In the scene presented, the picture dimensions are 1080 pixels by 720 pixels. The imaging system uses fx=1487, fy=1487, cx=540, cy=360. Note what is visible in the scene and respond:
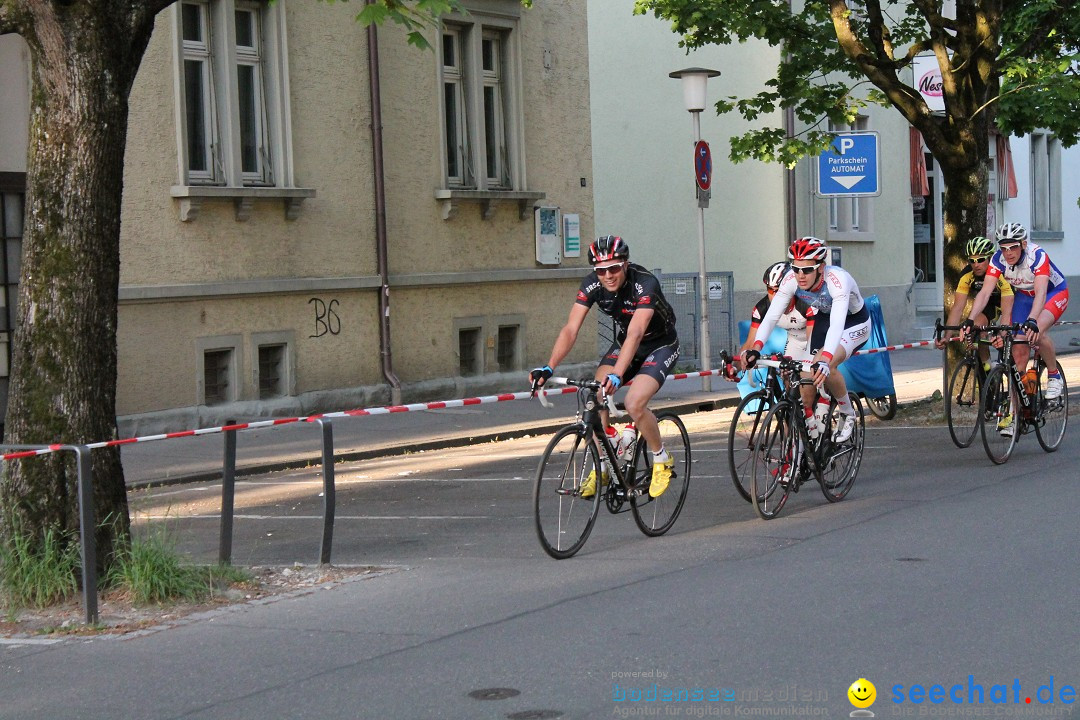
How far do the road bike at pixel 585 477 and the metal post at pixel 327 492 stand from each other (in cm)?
114

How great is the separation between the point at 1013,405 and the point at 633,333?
15.3 feet

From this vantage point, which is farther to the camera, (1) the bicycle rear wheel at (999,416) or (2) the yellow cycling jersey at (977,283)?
(2) the yellow cycling jersey at (977,283)

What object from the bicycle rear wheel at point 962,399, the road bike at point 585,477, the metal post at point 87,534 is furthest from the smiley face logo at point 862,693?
the bicycle rear wheel at point 962,399

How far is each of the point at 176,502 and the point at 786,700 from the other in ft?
25.5

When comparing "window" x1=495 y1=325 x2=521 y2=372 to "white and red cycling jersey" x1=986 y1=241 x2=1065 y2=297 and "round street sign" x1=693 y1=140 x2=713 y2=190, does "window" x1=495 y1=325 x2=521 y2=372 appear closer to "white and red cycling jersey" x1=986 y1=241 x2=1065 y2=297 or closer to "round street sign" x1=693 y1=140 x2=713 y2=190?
"round street sign" x1=693 y1=140 x2=713 y2=190

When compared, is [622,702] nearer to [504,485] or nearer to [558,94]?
[504,485]

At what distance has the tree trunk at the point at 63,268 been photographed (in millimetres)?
7504

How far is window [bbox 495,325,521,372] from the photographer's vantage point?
69.3ft

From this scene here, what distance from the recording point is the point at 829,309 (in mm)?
10281

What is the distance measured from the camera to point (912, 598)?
22.9 ft

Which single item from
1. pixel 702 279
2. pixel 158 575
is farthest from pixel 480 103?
pixel 158 575

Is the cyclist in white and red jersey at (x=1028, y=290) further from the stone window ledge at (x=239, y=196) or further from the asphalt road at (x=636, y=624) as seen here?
the stone window ledge at (x=239, y=196)

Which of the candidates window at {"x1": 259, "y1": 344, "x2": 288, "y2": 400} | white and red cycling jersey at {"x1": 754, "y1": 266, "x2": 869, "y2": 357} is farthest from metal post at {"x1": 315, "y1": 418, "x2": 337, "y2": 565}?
window at {"x1": 259, "y1": 344, "x2": 288, "y2": 400}

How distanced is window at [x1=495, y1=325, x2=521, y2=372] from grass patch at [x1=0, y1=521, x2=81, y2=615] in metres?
13.7
